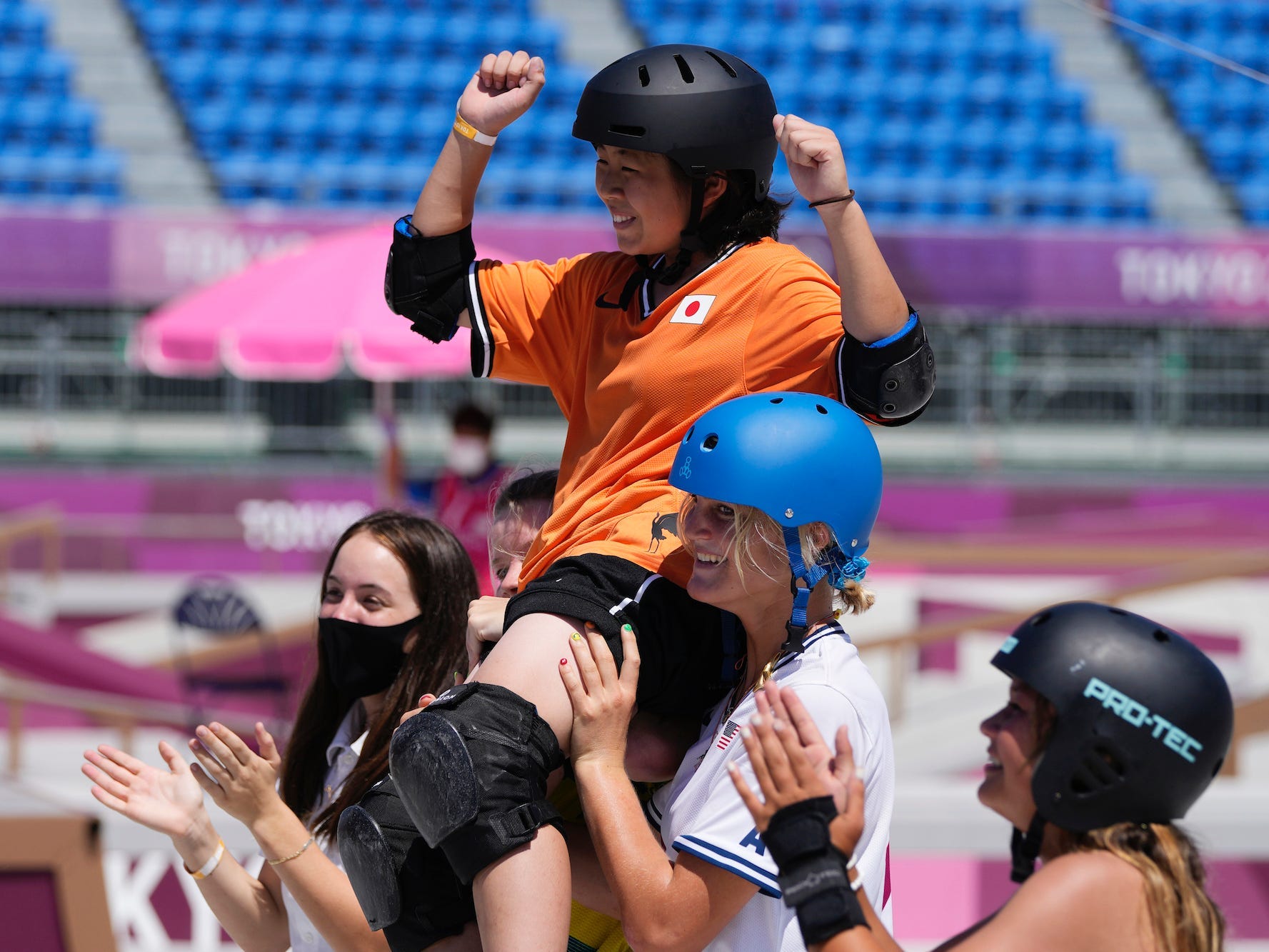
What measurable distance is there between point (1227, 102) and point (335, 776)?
17245 mm

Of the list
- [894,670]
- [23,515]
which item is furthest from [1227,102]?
[23,515]

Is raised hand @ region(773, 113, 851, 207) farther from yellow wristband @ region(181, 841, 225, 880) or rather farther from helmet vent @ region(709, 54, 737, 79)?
yellow wristband @ region(181, 841, 225, 880)

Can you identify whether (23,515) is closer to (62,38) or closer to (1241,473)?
(62,38)

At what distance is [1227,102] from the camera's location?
1766 cm

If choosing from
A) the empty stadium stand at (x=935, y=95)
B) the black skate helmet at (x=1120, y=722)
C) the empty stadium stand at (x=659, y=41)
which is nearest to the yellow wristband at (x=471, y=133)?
the black skate helmet at (x=1120, y=722)

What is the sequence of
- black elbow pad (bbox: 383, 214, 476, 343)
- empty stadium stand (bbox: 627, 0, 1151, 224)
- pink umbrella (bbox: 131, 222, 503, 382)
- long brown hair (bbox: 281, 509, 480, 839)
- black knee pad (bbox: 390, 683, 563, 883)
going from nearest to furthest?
black knee pad (bbox: 390, 683, 563, 883), black elbow pad (bbox: 383, 214, 476, 343), long brown hair (bbox: 281, 509, 480, 839), pink umbrella (bbox: 131, 222, 503, 382), empty stadium stand (bbox: 627, 0, 1151, 224)

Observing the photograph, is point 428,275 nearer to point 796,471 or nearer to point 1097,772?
point 796,471

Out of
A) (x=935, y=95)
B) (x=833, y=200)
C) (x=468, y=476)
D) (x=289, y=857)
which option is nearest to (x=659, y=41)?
(x=935, y=95)

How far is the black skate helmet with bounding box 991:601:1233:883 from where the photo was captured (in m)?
1.99

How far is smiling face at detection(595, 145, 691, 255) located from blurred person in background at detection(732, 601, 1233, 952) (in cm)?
98

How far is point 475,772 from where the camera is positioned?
2221mm

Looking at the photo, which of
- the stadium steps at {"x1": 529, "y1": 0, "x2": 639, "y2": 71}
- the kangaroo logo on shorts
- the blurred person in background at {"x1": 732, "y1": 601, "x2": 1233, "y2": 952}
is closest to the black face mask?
the kangaroo logo on shorts

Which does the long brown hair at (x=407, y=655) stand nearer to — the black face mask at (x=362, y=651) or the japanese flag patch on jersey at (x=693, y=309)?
the black face mask at (x=362, y=651)

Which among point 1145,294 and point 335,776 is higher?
point 335,776
